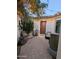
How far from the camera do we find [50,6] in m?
1.77

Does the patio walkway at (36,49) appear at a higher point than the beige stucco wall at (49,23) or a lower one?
lower

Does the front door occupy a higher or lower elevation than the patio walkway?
higher

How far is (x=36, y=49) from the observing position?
1.75 metres

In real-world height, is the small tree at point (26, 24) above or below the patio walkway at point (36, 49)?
above

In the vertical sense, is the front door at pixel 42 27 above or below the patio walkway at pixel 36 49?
above

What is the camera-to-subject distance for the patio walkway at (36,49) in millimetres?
1737

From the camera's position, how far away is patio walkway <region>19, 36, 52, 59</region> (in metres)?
1.74

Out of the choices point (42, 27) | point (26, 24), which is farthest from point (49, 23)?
point (26, 24)

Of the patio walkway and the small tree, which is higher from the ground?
the small tree
